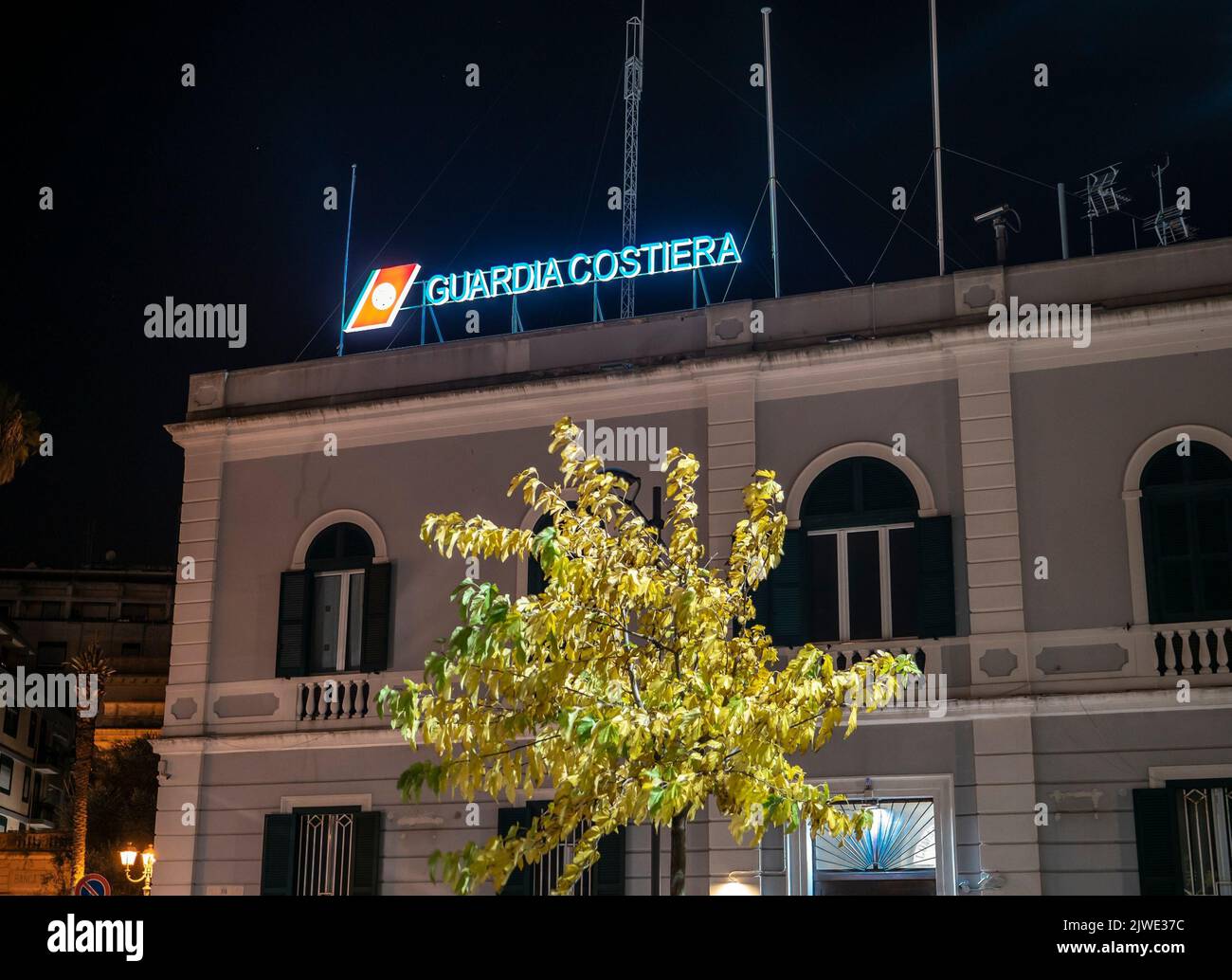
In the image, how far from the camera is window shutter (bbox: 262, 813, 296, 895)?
19109 mm

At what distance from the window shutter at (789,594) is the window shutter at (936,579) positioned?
4.48ft

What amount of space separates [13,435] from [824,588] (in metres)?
18.3

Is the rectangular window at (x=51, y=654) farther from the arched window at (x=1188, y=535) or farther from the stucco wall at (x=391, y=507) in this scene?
the arched window at (x=1188, y=535)

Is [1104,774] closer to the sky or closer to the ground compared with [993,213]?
closer to the ground

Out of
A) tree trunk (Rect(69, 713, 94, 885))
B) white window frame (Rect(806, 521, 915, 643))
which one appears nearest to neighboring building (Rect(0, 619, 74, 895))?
tree trunk (Rect(69, 713, 94, 885))

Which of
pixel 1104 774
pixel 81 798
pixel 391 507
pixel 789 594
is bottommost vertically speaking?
pixel 1104 774

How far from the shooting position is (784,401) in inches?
735

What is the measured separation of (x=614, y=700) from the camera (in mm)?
11523

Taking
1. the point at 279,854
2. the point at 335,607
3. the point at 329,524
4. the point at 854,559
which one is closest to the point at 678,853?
the point at 854,559

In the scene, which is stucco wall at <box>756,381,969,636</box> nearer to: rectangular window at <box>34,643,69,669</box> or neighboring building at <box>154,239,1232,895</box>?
neighboring building at <box>154,239,1232,895</box>

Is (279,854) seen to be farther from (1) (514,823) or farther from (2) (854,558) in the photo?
(2) (854,558)

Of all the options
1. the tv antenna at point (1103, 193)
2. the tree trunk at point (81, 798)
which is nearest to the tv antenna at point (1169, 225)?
the tv antenna at point (1103, 193)
